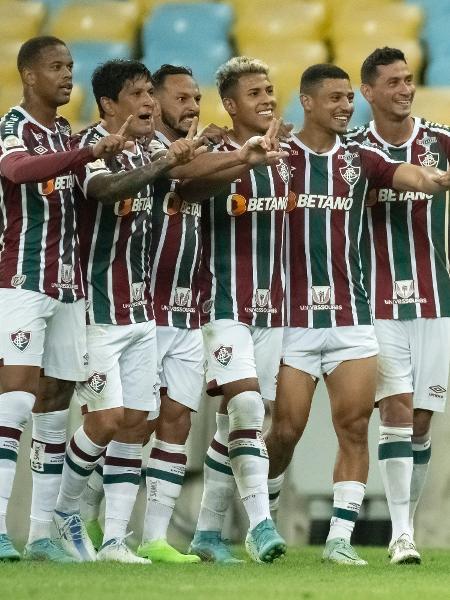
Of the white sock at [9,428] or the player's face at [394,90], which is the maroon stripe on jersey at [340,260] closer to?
the player's face at [394,90]

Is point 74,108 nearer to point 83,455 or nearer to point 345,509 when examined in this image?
point 83,455

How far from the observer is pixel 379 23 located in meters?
11.4

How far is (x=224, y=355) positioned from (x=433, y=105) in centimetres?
427

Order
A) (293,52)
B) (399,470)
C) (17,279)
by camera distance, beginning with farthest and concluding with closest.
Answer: (293,52), (399,470), (17,279)

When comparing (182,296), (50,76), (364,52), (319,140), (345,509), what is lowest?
(345,509)

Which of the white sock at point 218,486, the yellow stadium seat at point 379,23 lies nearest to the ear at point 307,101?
the white sock at point 218,486

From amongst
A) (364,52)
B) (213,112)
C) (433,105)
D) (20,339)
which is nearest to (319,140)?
(20,339)

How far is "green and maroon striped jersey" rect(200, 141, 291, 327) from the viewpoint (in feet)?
22.5

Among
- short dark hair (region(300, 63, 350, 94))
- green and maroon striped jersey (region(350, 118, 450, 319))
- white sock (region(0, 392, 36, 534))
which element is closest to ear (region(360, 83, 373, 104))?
short dark hair (region(300, 63, 350, 94))

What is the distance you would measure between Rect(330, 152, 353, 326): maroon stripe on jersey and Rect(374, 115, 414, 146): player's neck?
1.71 ft

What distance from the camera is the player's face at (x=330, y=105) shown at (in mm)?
7094

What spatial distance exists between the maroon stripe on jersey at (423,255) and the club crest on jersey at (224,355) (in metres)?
1.11

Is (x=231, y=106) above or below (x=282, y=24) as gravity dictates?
below

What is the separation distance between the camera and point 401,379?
23.4ft
